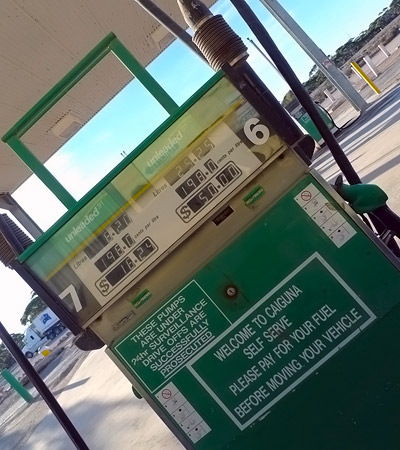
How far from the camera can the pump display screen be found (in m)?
2.21

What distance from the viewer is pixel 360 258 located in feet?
7.18

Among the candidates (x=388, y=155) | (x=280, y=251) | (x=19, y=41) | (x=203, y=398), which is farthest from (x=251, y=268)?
(x=388, y=155)

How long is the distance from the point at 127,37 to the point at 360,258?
4164mm

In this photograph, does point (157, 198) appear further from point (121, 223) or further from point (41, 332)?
point (41, 332)

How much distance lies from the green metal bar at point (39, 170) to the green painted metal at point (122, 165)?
2.08 ft

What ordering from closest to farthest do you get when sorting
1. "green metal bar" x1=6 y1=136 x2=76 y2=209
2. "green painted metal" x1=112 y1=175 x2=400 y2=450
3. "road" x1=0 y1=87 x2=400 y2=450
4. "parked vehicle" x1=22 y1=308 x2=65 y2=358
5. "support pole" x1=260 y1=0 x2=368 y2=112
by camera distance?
"green painted metal" x1=112 y1=175 x2=400 y2=450
"green metal bar" x1=6 y1=136 x2=76 y2=209
"road" x1=0 y1=87 x2=400 y2=450
"support pole" x1=260 y1=0 x2=368 y2=112
"parked vehicle" x1=22 y1=308 x2=65 y2=358

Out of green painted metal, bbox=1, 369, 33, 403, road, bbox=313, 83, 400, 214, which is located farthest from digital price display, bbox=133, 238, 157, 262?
green painted metal, bbox=1, 369, 33, 403

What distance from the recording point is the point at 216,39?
2.22m

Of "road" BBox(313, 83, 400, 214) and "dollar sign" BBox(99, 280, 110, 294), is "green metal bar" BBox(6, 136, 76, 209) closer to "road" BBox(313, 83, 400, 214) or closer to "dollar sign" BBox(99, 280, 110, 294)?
"dollar sign" BBox(99, 280, 110, 294)

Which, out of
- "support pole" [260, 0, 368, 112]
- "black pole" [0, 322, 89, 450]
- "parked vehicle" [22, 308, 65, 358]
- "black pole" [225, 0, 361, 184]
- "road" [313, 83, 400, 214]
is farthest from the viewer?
"parked vehicle" [22, 308, 65, 358]

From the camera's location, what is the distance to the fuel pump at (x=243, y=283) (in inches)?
86.1

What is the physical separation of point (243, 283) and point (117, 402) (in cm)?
566

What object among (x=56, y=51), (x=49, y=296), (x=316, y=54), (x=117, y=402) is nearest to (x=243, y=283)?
(x=49, y=296)

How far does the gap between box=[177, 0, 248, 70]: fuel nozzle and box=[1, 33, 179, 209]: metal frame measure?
1.50 feet
